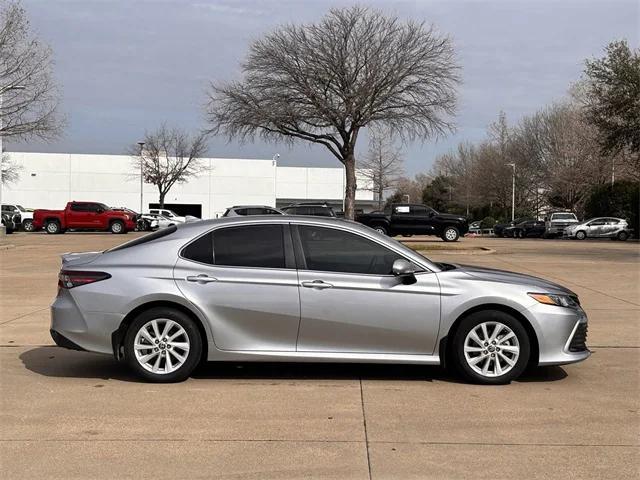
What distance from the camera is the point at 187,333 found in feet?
20.4

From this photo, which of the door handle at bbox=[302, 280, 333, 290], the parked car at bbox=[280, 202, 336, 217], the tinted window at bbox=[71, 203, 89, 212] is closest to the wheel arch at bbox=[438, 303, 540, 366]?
the door handle at bbox=[302, 280, 333, 290]

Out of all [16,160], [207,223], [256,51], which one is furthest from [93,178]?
[207,223]

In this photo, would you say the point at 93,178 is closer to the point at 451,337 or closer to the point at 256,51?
the point at 256,51

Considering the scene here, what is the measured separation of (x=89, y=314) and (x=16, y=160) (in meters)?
75.4

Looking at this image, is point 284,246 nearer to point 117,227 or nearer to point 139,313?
point 139,313

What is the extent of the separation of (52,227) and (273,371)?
37280mm

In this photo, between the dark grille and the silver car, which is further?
the dark grille

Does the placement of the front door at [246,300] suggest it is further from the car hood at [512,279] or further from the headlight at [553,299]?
the headlight at [553,299]

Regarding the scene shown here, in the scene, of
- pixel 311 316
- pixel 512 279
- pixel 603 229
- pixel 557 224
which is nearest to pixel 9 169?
pixel 557 224

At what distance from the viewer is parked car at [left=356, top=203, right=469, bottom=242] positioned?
98.1ft

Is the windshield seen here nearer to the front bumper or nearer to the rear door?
the rear door

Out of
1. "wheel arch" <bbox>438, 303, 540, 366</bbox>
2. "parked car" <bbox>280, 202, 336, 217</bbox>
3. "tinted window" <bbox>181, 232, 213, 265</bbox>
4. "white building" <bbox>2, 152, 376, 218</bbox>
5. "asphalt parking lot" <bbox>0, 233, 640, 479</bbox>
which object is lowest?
"asphalt parking lot" <bbox>0, 233, 640, 479</bbox>

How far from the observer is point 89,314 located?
6266 millimetres

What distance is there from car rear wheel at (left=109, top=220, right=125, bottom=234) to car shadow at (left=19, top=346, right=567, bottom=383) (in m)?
34.9
